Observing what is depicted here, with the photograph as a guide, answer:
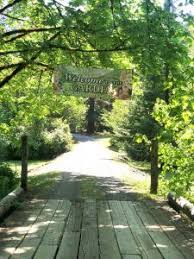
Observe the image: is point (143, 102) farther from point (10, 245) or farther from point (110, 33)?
point (10, 245)

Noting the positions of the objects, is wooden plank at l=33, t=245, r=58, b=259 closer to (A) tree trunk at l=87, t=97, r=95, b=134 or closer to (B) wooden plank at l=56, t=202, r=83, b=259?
(B) wooden plank at l=56, t=202, r=83, b=259

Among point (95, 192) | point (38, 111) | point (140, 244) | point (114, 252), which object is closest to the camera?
point (114, 252)

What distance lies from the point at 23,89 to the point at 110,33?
33.9 ft

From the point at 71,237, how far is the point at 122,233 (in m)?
0.92

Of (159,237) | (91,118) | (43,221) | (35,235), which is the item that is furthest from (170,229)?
(91,118)

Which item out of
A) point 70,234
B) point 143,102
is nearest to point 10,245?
point 70,234

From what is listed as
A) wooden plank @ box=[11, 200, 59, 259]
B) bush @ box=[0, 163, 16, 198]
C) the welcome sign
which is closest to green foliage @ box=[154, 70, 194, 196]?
the welcome sign

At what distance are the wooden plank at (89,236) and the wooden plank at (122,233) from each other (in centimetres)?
36

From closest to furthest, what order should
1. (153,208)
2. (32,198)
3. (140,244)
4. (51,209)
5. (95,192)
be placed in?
(140,244), (51,209), (153,208), (32,198), (95,192)

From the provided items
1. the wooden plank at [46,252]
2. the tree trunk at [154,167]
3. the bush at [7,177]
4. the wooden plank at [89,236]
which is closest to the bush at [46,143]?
the bush at [7,177]

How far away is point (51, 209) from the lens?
408 inches

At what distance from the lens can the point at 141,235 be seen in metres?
7.96

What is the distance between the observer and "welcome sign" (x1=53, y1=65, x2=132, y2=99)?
1294 cm

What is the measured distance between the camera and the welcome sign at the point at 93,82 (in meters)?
12.9
